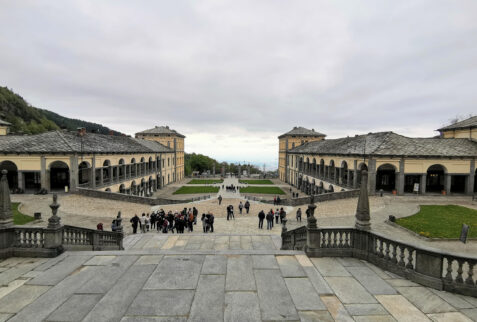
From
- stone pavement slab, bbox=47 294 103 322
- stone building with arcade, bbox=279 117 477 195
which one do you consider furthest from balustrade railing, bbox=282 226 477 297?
stone building with arcade, bbox=279 117 477 195

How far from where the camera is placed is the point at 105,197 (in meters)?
26.0

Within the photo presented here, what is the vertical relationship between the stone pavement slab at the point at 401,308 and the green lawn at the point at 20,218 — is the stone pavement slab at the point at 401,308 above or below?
above

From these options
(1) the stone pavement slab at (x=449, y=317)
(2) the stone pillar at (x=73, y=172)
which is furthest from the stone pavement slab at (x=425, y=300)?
(2) the stone pillar at (x=73, y=172)

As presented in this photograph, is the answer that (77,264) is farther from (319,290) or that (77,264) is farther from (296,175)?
(296,175)

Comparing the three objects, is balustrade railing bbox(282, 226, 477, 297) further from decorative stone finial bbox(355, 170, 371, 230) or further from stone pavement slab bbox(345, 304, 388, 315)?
stone pavement slab bbox(345, 304, 388, 315)

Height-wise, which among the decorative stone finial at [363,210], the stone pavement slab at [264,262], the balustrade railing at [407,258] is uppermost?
the decorative stone finial at [363,210]

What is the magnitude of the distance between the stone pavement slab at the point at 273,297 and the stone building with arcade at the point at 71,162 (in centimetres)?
2819

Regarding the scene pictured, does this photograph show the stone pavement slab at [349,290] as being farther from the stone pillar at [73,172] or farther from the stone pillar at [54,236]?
the stone pillar at [73,172]

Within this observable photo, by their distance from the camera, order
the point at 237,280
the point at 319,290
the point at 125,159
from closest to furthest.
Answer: the point at 319,290
the point at 237,280
the point at 125,159

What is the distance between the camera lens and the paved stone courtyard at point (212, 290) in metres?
5.33

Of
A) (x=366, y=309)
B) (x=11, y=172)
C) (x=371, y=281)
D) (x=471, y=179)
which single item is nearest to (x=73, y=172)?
(x=11, y=172)

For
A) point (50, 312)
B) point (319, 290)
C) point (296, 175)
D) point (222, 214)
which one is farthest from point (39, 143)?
point (296, 175)

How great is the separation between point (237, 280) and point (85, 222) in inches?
655

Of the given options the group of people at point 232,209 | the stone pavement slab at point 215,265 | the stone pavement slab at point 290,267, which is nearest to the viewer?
the stone pavement slab at point 290,267
